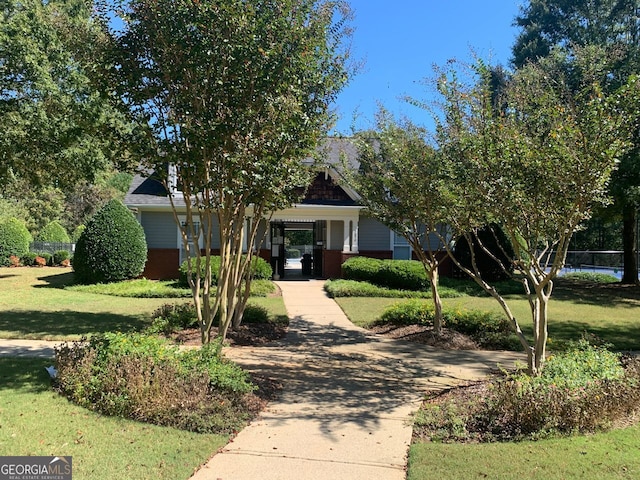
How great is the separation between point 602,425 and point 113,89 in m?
6.66

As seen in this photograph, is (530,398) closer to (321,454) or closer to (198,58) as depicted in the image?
(321,454)

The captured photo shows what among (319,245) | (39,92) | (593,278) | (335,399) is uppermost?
(39,92)

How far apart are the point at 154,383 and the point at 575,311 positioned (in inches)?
462

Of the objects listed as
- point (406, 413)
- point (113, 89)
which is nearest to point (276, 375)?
point (406, 413)

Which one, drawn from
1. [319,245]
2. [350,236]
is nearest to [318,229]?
[319,245]

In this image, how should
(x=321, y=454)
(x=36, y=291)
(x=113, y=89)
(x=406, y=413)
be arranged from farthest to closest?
(x=36, y=291) → (x=113, y=89) → (x=406, y=413) → (x=321, y=454)

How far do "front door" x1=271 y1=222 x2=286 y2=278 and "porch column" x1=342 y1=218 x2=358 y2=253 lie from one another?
2.59m

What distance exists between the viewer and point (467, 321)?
9602mm

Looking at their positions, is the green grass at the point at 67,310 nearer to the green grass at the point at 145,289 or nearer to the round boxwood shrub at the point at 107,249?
the green grass at the point at 145,289

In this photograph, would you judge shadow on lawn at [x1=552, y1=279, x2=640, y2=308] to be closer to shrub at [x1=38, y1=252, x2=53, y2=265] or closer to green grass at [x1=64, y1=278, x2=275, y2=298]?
green grass at [x1=64, y1=278, x2=275, y2=298]

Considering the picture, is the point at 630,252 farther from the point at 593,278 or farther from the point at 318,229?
the point at 318,229

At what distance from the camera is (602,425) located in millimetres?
4359

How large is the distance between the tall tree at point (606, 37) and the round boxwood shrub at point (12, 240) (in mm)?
26651

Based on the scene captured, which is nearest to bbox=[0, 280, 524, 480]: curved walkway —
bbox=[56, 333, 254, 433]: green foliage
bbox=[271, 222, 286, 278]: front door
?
bbox=[56, 333, 254, 433]: green foliage
